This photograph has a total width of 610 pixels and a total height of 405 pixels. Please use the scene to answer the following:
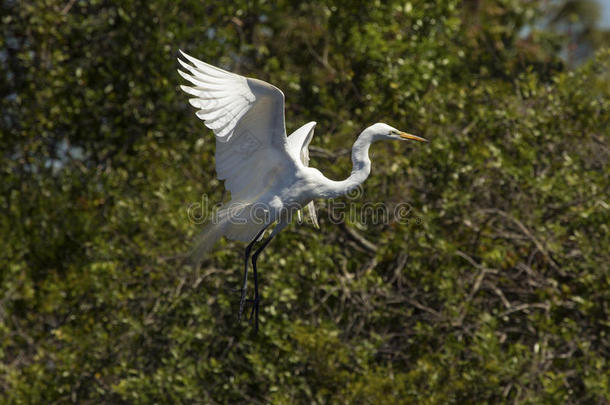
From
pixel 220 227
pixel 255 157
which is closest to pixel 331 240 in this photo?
pixel 220 227

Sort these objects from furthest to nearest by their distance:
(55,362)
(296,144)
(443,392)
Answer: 1. (55,362)
2. (443,392)
3. (296,144)

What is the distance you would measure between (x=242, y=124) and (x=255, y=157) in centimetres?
28

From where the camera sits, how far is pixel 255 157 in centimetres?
530

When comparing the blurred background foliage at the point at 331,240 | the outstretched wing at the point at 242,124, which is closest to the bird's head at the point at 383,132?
the outstretched wing at the point at 242,124

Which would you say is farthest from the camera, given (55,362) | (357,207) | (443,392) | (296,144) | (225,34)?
(225,34)

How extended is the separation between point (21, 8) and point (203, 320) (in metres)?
3.95

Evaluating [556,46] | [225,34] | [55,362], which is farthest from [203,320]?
[556,46]

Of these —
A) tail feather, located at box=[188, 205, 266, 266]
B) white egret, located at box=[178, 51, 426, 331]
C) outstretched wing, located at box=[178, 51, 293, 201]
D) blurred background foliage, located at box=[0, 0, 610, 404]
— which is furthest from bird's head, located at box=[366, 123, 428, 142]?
blurred background foliage, located at box=[0, 0, 610, 404]

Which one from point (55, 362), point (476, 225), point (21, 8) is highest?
point (21, 8)

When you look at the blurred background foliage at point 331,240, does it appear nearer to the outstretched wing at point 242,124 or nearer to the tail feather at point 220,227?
the tail feather at point 220,227

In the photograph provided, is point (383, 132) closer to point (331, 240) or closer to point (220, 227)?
point (220, 227)

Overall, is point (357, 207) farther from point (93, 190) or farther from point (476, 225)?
point (93, 190)

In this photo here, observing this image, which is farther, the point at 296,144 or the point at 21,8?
the point at 21,8

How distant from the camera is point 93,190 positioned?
8281 millimetres
